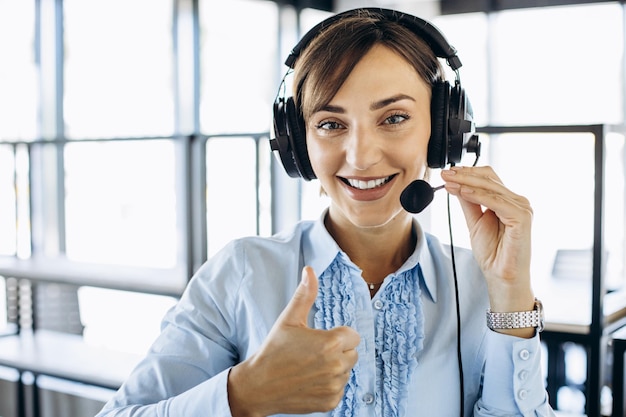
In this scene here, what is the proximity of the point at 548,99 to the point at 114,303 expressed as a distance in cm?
330

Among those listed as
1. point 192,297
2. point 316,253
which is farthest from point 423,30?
point 192,297

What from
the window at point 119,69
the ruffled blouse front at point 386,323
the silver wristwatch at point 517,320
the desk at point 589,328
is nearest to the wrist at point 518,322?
the silver wristwatch at point 517,320

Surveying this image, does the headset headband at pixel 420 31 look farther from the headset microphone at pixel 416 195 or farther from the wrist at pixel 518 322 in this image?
→ the wrist at pixel 518 322

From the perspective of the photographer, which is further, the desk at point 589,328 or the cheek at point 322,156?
the desk at point 589,328

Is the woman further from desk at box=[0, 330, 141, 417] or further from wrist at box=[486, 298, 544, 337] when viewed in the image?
desk at box=[0, 330, 141, 417]

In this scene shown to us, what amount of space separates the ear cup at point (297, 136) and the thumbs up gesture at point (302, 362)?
0.97 feet

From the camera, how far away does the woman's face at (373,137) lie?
3.01ft

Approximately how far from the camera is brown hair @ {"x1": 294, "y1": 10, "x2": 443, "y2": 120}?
0.93 m

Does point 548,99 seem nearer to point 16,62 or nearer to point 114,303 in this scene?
point 114,303

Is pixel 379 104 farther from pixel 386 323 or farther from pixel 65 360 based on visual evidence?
pixel 65 360

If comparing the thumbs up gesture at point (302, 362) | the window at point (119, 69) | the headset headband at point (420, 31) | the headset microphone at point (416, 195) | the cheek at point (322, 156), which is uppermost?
the window at point (119, 69)

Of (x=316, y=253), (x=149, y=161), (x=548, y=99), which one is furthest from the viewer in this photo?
(x=548, y=99)

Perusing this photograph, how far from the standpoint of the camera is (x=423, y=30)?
970mm

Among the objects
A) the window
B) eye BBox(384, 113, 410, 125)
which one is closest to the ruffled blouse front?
eye BBox(384, 113, 410, 125)
